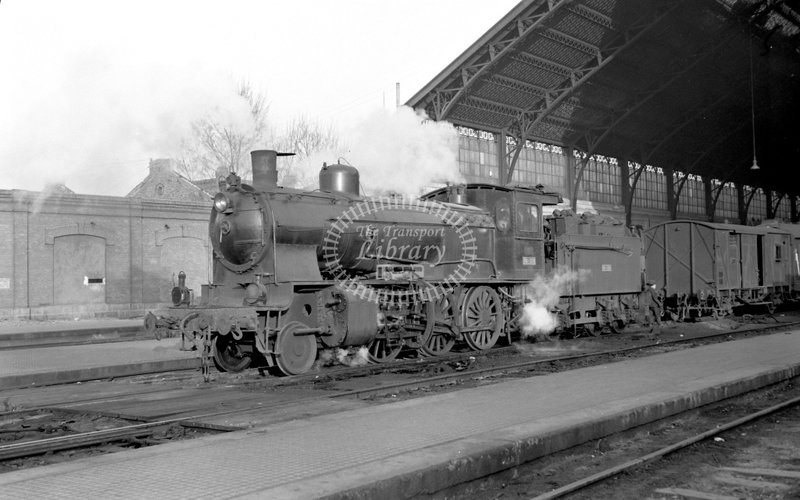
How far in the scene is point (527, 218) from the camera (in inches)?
651

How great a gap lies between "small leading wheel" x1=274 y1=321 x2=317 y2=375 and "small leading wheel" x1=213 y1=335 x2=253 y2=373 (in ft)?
3.55

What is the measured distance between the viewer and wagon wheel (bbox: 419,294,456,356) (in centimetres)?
→ 1421

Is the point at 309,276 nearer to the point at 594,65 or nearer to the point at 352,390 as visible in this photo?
the point at 352,390

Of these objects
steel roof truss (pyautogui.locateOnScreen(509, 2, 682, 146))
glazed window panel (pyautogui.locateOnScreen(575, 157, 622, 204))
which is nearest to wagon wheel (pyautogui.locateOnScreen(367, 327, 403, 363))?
steel roof truss (pyautogui.locateOnScreen(509, 2, 682, 146))

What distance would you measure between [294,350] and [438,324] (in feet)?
10.9

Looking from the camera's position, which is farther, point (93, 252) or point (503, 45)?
point (503, 45)

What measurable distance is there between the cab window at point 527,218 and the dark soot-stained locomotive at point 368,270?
0.03 m

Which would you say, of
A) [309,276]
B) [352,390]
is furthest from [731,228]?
[352,390]

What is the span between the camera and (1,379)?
41.0 ft

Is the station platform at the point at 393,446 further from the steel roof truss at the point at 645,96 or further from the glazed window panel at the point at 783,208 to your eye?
the glazed window panel at the point at 783,208

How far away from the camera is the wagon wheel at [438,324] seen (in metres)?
14.2

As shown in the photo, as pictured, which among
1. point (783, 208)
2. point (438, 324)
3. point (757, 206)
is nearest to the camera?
point (438, 324)

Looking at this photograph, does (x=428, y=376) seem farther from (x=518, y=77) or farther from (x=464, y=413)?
(x=518, y=77)

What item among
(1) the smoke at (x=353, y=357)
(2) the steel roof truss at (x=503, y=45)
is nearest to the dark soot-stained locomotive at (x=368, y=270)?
(1) the smoke at (x=353, y=357)
